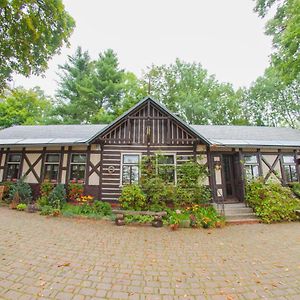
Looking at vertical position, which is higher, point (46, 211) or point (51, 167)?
point (51, 167)

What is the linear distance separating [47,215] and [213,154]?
8104mm

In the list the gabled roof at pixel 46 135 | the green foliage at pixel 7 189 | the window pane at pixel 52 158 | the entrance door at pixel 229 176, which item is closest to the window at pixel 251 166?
the entrance door at pixel 229 176

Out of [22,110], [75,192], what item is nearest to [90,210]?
[75,192]

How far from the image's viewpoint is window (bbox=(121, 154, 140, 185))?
9.00 meters

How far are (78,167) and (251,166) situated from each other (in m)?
9.22

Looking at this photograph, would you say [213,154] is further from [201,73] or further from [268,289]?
[201,73]

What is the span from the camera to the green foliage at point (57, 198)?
7970 mm

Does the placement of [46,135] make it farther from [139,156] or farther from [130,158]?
[139,156]

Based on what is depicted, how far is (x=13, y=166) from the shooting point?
10.1m

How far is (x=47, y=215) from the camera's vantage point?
721 cm

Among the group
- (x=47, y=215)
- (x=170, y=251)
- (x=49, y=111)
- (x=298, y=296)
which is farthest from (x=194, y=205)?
(x=49, y=111)

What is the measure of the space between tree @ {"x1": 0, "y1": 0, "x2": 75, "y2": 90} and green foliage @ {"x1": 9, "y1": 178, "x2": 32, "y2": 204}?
506 cm

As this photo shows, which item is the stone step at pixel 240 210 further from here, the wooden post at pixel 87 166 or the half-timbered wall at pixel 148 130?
the wooden post at pixel 87 166

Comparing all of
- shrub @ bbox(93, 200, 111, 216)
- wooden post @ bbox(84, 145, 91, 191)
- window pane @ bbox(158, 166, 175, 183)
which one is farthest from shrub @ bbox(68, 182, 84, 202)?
window pane @ bbox(158, 166, 175, 183)
